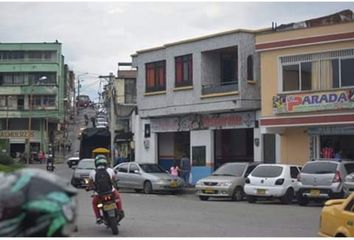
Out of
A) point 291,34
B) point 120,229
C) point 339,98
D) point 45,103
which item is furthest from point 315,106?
point 45,103

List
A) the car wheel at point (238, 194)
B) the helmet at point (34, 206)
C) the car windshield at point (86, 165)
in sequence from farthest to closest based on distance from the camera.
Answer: the car windshield at point (86, 165), the car wheel at point (238, 194), the helmet at point (34, 206)

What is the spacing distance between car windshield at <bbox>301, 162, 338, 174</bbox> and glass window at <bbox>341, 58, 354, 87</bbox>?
5648 mm

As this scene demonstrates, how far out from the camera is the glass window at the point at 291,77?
2927 centimetres

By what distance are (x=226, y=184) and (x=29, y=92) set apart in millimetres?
57774

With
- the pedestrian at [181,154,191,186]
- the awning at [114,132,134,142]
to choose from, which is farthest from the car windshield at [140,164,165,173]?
the awning at [114,132,134,142]

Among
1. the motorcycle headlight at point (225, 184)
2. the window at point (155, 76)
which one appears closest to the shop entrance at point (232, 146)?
the window at point (155, 76)

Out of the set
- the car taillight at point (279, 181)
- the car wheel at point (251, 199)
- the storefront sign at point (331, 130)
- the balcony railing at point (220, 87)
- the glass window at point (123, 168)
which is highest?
the balcony railing at point (220, 87)

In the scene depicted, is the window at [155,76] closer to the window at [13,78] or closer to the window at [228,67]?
the window at [228,67]

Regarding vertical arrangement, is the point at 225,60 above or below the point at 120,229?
above

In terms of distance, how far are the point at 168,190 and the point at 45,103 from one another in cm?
5429

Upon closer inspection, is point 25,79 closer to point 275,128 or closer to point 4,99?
point 4,99

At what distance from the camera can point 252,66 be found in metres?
32.0

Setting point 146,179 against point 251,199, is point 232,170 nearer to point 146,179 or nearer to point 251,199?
point 251,199

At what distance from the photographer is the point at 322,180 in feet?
73.2
